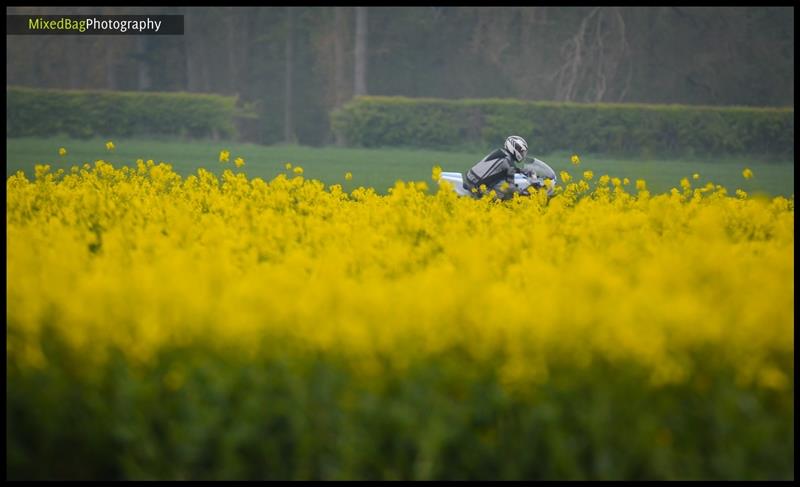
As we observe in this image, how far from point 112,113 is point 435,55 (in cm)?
1588

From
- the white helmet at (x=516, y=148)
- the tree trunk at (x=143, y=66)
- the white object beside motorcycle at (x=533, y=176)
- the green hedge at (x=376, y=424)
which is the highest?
the tree trunk at (x=143, y=66)

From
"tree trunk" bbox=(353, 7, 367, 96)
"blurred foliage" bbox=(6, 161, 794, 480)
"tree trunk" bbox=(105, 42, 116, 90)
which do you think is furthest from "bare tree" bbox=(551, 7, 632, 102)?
"blurred foliage" bbox=(6, 161, 794, 480)

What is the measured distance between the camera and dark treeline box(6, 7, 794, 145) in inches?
1652

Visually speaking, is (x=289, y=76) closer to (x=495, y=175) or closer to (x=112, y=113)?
(x=112, y=113)

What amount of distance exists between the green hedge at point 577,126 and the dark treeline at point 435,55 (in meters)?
9.90

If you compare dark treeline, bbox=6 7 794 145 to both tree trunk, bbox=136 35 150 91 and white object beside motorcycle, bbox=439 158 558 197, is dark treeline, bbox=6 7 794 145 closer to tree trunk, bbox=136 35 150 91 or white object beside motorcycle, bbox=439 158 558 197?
tree trunk, bbox=136 35 150 91

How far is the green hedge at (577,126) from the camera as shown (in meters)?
30.1

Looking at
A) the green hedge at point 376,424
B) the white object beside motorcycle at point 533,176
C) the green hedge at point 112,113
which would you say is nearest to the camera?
the green hedge at point 376,424

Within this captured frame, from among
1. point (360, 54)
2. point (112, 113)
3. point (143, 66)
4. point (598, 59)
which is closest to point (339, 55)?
point (360, 54)

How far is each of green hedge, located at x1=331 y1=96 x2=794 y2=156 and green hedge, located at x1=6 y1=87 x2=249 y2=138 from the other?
4224 millimetres

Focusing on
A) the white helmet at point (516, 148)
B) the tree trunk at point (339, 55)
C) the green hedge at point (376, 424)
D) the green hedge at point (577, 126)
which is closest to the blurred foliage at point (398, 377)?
the green hedge at point (376, 424)

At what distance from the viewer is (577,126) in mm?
30734

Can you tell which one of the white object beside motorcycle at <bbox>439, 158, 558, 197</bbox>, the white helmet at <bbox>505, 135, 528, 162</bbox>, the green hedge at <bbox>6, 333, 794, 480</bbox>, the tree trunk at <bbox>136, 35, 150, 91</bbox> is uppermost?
the tree trunk at <bbox>136, 35, 150, 91</bbox>

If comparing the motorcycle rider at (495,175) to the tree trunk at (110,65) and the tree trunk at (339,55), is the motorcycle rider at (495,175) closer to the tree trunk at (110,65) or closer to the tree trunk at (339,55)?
the tree trunk at (339,55)
